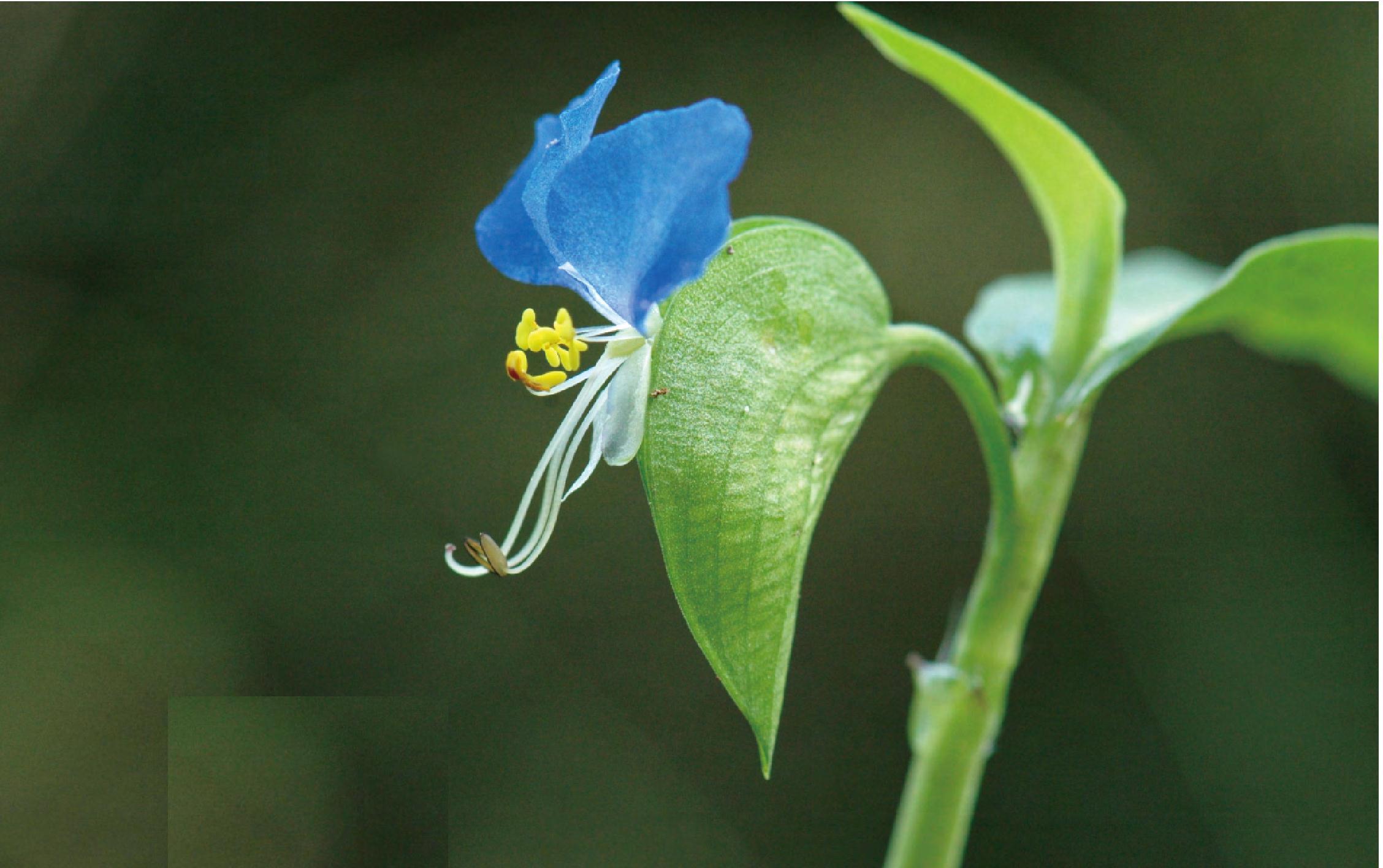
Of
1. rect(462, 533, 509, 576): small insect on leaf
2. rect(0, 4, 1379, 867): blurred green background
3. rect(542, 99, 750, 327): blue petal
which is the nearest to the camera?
rect(542, 99, 750, 327): blue petal

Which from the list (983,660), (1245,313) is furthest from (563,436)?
(1245,313)

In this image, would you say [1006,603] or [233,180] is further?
[233,180]

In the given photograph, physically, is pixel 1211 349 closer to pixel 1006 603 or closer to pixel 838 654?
pixel 838 654

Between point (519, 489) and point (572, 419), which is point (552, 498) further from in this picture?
point (519, 489)

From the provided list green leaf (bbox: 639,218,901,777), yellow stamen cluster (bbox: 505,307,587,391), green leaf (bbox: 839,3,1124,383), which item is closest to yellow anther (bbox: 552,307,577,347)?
yellow stamen cluster (bbox: 505,307,587,391)

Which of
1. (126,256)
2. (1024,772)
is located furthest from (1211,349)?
(126,256)

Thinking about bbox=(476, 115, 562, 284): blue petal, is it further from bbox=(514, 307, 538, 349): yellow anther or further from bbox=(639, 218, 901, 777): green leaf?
bbox=(639, 218, 901, 777): green leaf

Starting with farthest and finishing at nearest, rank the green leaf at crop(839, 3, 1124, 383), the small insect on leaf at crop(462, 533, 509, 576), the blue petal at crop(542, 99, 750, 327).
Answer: the green leaf at crop(839, 3, 1124, 383)
the small insect on leaf at crop(462, 533, 509, 576)
the blue petal at crop(542, 99, 750, 327)
